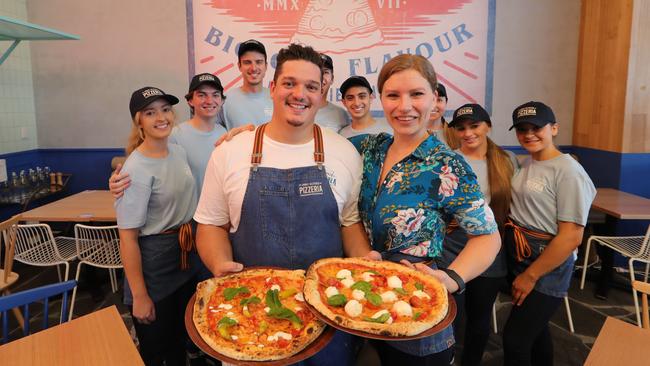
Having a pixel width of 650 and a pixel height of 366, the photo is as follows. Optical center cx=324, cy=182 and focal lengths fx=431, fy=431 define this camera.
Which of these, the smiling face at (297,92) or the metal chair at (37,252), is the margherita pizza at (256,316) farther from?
the metal chair at (37,252)

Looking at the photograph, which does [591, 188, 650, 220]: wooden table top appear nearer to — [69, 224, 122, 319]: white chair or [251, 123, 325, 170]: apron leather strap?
[251, 123, 325, 170]: apron leather strap

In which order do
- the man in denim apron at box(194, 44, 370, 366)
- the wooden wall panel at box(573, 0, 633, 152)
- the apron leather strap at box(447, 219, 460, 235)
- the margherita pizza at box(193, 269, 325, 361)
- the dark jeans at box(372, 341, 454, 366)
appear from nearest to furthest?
the margherita pizza at box(193, 269, 325, 361) < the dark jeans at box(372, 341, 454, 366) < the man in denim apron at box(194, 44, 370, 366) < the apron leather strap at box(447, 219, 460, 235) < the wooden wall panel at box(573, 0, 633, 152)

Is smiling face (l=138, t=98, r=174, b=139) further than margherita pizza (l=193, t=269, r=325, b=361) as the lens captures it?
Yes

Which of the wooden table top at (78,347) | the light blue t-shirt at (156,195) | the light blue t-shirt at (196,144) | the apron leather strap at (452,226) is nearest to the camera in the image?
the wooden table top at (78,347)

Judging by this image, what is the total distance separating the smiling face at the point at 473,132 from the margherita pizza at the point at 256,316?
150cm

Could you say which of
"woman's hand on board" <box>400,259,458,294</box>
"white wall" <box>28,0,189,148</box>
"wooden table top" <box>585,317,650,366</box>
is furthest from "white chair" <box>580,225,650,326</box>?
"white wall" <box>28,0,189,148</box>

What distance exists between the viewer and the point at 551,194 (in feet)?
7.40

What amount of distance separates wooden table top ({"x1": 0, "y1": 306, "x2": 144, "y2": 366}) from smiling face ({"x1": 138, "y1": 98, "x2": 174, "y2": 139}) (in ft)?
3.00

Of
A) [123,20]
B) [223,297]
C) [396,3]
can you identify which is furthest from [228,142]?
[123,20]

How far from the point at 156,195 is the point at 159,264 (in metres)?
0.34

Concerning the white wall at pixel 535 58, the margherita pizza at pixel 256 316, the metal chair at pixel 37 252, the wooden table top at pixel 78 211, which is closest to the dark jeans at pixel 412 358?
the margherita pizza at pixel 256 316

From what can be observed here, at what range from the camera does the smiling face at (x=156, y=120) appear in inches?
83.0

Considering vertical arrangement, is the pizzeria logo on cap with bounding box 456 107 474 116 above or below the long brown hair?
above

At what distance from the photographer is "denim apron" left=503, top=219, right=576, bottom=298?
87.8 inches
